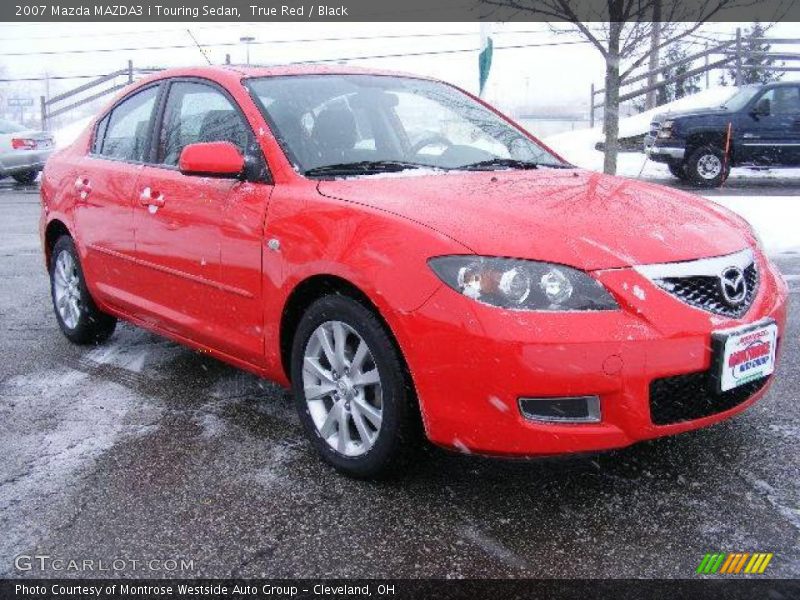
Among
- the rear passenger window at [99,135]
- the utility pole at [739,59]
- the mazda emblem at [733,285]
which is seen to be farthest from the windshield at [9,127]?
the utility pole at [739,59]

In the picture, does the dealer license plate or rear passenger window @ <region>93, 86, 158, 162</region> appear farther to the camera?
rear passenger window @ <region>93, 86, 158, 162</region>

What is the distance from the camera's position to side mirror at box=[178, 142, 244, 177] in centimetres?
333

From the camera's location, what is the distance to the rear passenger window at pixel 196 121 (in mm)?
3637

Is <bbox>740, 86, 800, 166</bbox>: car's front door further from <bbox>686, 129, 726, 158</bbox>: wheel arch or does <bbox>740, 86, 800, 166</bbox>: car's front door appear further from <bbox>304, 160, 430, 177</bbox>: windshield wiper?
<bbox>304, 160, 430, 177</bbox>: windshield wiper

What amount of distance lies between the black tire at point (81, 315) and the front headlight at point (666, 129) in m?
12.1

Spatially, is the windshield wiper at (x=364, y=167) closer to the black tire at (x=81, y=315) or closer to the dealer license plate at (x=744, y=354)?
the dealer license plate at (x=744, y=354)

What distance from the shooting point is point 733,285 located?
2805mm

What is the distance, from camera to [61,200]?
484 centimetres

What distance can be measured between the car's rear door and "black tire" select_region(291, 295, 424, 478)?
61.4 inches

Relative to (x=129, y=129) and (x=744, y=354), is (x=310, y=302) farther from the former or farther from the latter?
(x=129, y=129)

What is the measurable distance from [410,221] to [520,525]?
106 centimetres

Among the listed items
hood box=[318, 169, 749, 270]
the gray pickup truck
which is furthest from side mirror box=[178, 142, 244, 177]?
the gray pickup truck

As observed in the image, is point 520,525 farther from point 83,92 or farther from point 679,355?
point 83,92

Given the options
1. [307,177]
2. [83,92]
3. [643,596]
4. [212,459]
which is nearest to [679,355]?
[643,596]
